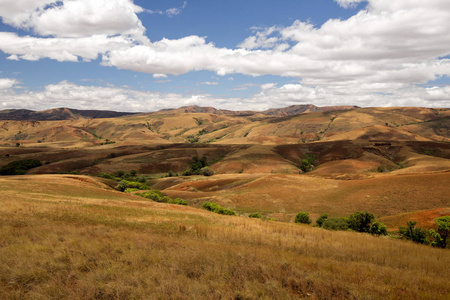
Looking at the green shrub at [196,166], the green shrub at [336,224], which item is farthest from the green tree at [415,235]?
the green shrub at [196,166]

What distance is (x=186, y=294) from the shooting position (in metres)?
6.71

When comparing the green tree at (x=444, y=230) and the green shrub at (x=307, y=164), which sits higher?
the green tree at (x=444, y=230)

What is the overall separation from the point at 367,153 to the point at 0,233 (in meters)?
133

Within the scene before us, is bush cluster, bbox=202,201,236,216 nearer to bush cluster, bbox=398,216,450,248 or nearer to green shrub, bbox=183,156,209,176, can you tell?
bush cluster, bbox=398,216,450,248

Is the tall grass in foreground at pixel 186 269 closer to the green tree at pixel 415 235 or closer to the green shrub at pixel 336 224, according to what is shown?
the green tree at pixel 415 235

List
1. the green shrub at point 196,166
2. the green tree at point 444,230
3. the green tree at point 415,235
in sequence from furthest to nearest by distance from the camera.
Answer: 1. the green shrub at point 196,166
2. the green tree at point 415,235
3. the green tree at point 444,230

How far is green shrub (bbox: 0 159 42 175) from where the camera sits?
105 meters

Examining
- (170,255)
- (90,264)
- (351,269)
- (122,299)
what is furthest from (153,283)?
(351,269)

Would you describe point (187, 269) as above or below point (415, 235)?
above

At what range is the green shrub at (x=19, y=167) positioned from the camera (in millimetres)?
105131

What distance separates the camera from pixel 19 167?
11094 cm

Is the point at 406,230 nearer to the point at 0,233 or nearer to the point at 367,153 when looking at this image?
the point at 0,233

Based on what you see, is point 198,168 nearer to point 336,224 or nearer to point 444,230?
point 336,224

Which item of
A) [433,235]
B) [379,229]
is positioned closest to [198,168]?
[379,229]
